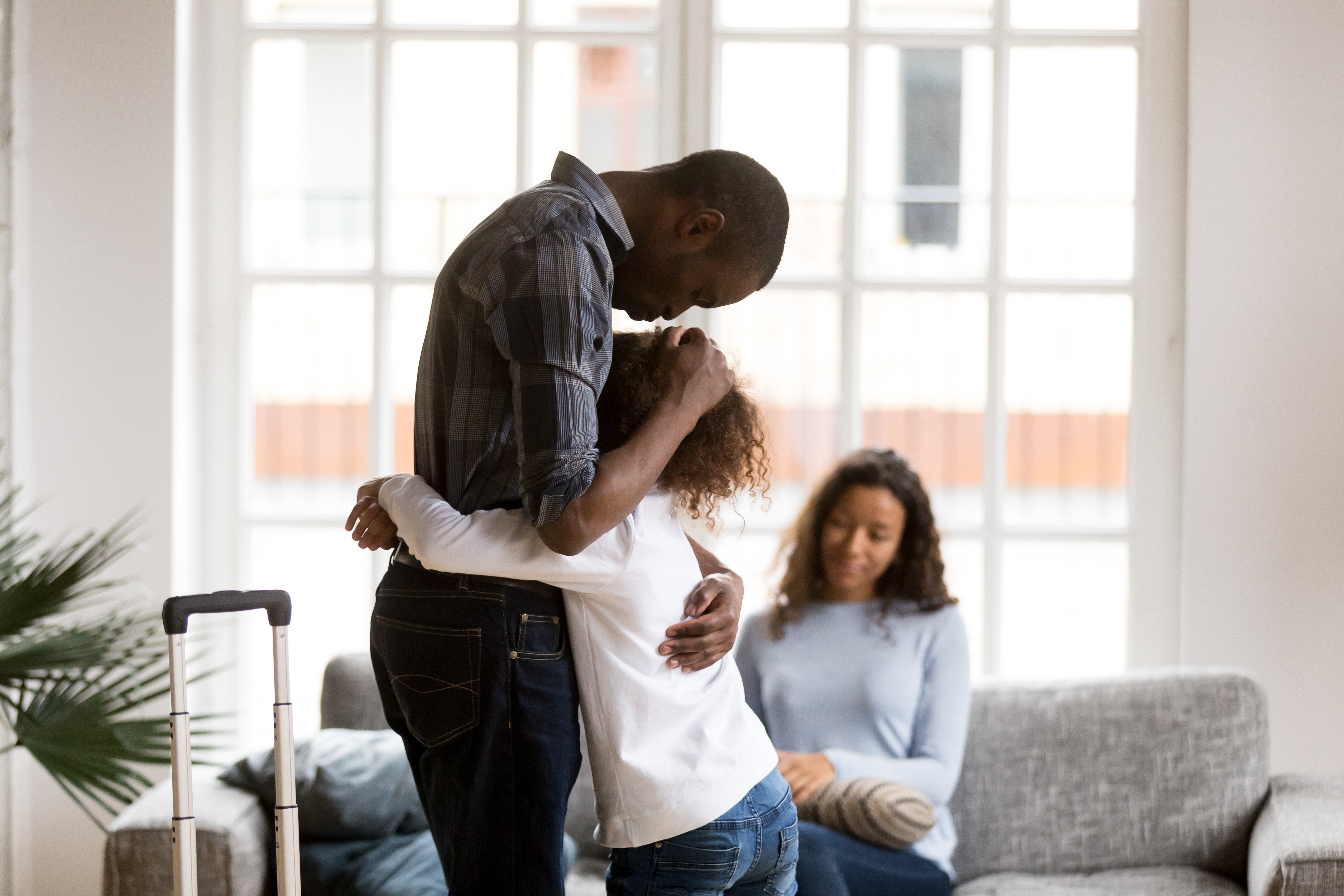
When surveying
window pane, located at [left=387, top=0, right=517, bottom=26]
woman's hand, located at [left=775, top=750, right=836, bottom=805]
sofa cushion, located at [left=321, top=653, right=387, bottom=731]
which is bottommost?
woman's hand, located at [left=775, top=750, right=836, bottom=805]

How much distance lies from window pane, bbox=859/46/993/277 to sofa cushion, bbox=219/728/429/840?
1.71 m

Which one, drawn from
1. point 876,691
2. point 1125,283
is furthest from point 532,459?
point 1125,283

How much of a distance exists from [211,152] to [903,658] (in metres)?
2.17

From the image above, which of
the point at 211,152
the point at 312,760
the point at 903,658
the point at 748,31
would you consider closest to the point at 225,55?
the point at 211,152

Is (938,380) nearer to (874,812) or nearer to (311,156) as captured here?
(874,812)

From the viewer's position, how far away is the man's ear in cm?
128

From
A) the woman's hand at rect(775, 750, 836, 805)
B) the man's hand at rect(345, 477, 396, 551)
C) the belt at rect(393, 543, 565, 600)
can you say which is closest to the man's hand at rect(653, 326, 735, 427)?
the belt at rect(393, 543, 565, 600)

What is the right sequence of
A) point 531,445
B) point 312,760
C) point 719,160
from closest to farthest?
point 531,445
point 719,160
point 312,760

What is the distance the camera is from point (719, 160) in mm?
1290

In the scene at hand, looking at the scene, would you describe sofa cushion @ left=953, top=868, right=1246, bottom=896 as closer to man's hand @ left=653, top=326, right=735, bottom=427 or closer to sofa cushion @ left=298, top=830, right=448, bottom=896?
sofa cushion @ left=298, top=830, right=448, bottom=896

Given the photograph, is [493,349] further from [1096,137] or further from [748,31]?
[1096,137]

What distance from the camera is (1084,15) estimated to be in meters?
2.88

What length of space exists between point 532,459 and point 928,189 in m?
2.10

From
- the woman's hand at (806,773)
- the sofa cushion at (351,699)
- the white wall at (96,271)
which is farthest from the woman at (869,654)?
the white wall at (96,271)
